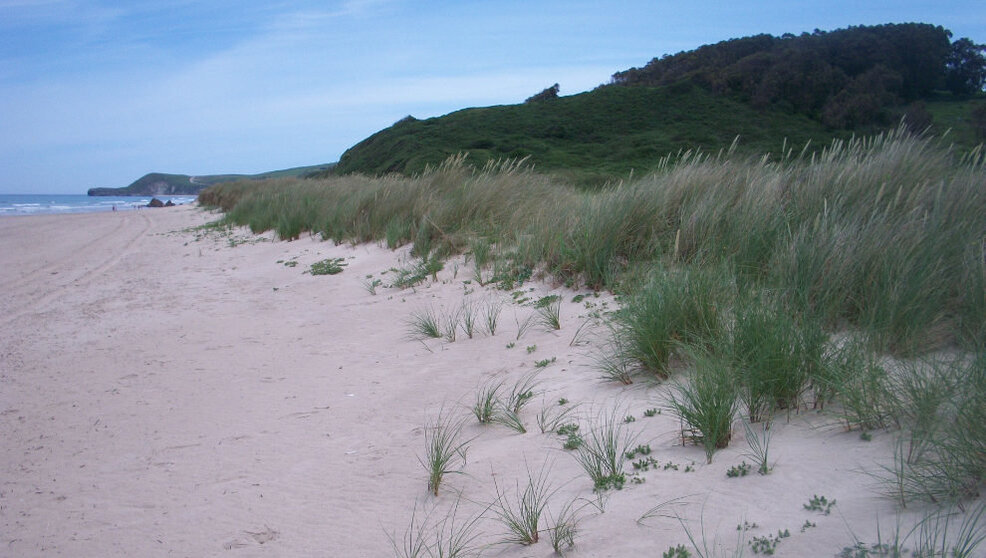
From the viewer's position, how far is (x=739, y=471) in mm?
2707

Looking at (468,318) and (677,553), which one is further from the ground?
(468,318)

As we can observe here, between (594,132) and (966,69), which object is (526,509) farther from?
(594,132)

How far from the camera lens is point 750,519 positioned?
2.39 m

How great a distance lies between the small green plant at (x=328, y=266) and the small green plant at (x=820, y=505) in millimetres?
7539

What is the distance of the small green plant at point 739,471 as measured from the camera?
2682mm

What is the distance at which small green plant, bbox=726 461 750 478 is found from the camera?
268 cm

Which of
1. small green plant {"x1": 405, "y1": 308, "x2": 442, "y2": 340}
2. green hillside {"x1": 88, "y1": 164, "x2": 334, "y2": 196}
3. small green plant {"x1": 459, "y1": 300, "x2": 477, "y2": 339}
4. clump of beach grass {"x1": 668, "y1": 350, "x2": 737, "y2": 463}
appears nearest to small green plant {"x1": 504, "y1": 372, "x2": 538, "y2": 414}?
clump of beach grass {"x1": 668, "y1": 350, "x2": 737, "y2": 463}

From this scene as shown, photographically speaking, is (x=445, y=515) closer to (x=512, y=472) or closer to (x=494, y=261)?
(x=512, y=472)

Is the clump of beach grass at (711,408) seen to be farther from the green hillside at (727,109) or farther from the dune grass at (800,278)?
the green hillside at (727,109)

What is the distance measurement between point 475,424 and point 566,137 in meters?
32.5

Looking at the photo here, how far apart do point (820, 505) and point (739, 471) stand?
1.26 ft

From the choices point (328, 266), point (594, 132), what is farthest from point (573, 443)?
point (594, 132)

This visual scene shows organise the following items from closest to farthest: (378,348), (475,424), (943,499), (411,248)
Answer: (943,499) < (475,424) < (378,348) < (411,248)

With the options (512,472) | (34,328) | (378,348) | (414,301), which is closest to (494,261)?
(414,301)
